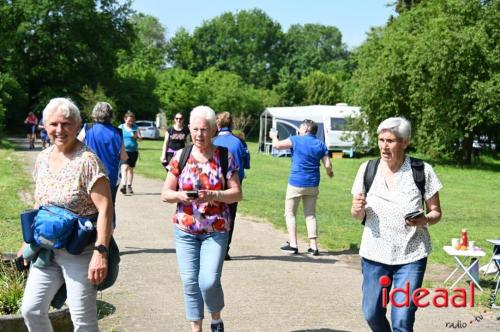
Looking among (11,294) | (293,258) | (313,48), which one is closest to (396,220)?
(11,294)

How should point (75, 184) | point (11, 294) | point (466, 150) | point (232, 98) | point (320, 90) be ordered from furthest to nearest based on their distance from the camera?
point (320, 90) → point (232, 98) → point (466, 150) → point (11, 294) → point (75, 184)

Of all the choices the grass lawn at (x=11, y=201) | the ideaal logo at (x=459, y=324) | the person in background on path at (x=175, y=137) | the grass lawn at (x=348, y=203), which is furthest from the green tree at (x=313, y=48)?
the ideaal logo at (x=459, y=324)

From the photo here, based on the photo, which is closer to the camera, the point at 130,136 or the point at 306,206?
the point at 306,206

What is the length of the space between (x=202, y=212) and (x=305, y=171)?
4.69 metres

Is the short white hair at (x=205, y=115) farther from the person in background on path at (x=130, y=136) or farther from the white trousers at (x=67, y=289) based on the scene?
the person in background on path at (x=130, y=136)

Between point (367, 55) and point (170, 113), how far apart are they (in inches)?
1190

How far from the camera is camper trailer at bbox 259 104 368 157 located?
3959cm

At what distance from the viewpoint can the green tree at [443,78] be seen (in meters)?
29.2

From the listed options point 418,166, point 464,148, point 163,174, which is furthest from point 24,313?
point 464,148

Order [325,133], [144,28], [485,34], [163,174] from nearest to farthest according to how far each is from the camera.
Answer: [163,174], [485,34], [325,133], [144,28]

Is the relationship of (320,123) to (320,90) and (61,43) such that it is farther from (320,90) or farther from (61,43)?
(320,90)

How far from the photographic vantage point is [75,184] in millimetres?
4488

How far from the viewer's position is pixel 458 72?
97.3ft

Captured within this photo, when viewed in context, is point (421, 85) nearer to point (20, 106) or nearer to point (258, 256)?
point (258, 256)
